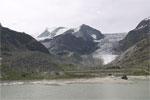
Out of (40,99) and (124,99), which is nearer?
(124,99)

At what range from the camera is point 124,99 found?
3270 inches

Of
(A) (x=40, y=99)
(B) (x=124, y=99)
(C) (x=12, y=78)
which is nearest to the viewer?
(B) (x=124, y=99)

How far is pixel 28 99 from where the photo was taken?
Answer: 8925 cm

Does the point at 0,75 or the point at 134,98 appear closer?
the point at 134,98

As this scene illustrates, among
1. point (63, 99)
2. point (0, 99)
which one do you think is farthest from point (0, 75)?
point (63, 99)

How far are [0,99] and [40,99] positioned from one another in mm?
15890

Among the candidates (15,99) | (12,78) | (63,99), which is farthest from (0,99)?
(12,78)

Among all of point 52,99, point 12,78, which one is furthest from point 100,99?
point 12,78

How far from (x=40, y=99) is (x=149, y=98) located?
3777 cm

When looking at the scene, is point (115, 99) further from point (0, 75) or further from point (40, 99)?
point (0, 75)

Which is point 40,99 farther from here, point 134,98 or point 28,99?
point 134,98

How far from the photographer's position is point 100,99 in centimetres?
8656

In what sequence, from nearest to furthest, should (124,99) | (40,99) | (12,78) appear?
(124,99)
(40,99)
(12,78)

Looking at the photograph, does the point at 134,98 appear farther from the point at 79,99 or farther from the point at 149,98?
the point at 79,99
